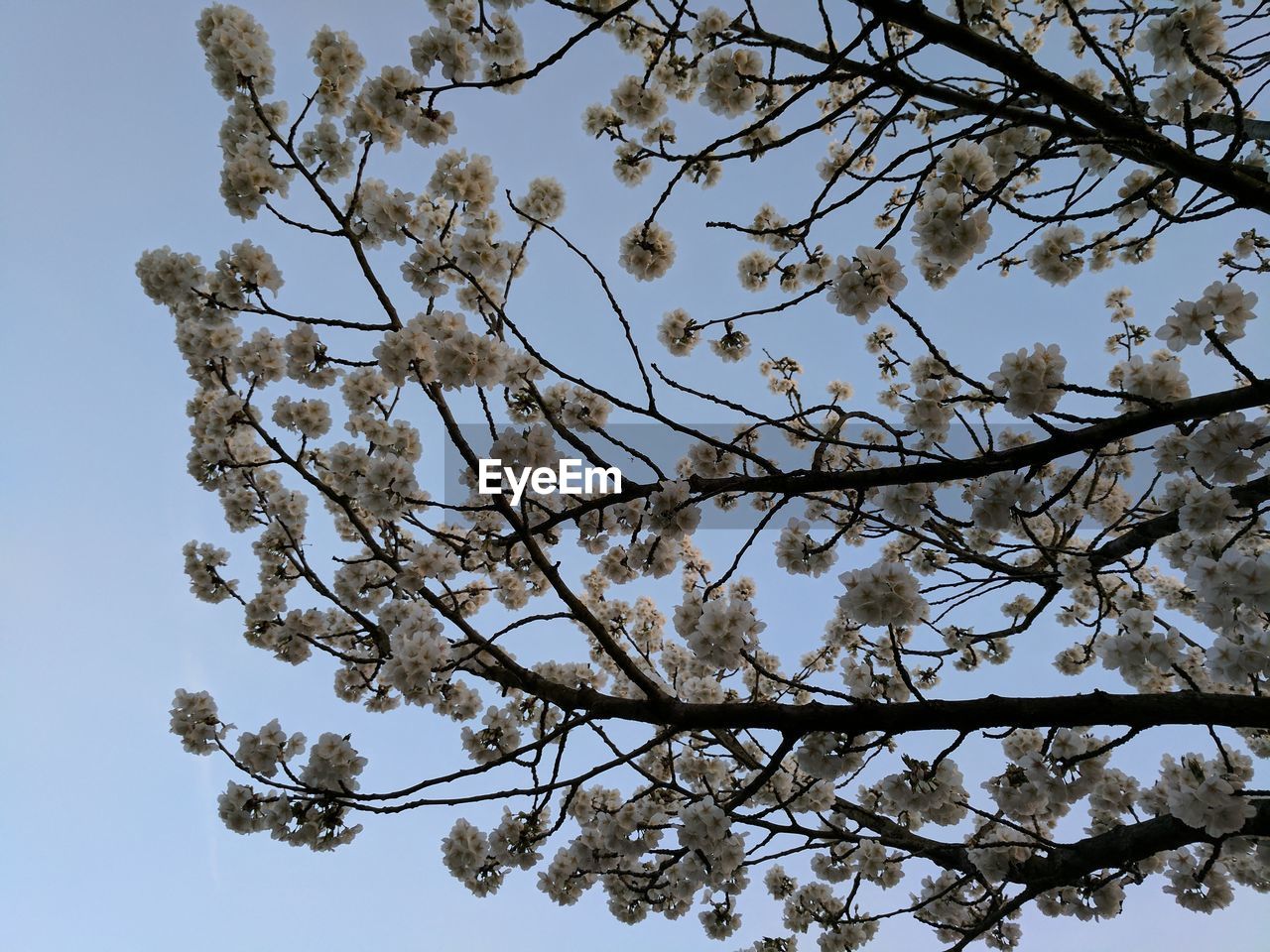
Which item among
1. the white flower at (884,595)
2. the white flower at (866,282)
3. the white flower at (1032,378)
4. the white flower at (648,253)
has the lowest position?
the white flower at (884,595)

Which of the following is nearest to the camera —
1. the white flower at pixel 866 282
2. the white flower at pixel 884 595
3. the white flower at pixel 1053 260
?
the white flower at pixel 884 595

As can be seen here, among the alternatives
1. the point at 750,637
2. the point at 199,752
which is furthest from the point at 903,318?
the point at 199,752

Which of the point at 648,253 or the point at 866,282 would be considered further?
the point at 648,253

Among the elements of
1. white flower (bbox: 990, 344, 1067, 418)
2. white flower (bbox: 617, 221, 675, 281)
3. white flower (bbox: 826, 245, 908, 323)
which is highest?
white flower (bbox: 617, 221, 675, 281)

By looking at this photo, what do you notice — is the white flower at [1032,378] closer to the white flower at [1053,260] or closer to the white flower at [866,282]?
the white flower at [866,282]

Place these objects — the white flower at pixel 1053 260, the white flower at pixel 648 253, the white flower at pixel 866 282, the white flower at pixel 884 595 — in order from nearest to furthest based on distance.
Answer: the white flower at pixel 884 595 → the white flower at pixel 866 282 → the white flower at pixel 648 253 → the white flower at pixel 1053 260

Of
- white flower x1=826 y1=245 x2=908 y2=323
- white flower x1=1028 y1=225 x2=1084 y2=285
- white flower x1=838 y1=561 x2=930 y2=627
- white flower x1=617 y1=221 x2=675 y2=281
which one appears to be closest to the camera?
white flower x1=838 y1=561 x2=930 y2=627

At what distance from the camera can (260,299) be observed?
14.0 ft

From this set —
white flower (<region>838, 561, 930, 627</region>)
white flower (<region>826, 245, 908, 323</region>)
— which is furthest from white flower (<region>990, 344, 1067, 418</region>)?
white flower (<region>838, 561, 930, 627</region>)

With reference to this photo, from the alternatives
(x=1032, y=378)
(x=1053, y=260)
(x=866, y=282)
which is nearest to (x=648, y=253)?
(x=866, y=282)

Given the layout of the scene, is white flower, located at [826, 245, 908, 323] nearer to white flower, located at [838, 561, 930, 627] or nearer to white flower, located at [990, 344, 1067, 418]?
white flower, located at [990, 344, 1067, 418]

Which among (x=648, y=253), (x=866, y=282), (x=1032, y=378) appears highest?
(x=648, y=253)

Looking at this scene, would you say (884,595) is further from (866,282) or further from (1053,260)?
(1053,260)

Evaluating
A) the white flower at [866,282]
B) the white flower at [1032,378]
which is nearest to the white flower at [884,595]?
the white flower at [1032,378]
